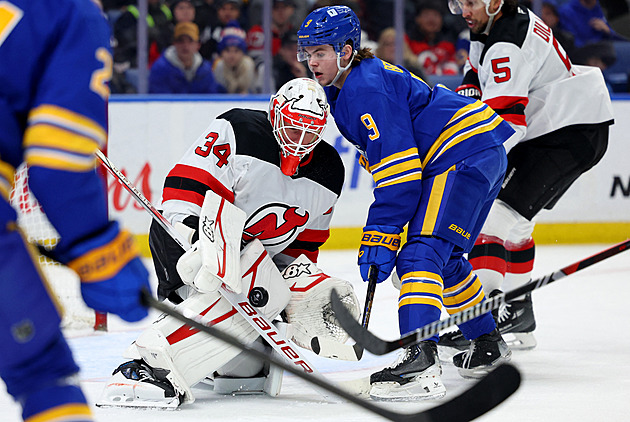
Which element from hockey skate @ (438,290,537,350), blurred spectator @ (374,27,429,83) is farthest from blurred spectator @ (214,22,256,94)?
hockey skate @ (438,290,537,350)

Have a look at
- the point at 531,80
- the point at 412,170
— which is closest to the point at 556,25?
the point at 531,80

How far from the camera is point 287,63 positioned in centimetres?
569

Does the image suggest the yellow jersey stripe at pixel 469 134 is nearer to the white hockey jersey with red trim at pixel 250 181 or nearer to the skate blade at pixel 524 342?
the white hockey jersey with red trim at pixel 250 181

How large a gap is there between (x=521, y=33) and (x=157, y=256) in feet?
4.99

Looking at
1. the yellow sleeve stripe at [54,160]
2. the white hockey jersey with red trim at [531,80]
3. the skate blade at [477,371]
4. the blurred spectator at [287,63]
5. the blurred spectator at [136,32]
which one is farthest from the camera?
the blurred spectator at [287,63]

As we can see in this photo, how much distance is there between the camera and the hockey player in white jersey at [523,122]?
3.33 meters

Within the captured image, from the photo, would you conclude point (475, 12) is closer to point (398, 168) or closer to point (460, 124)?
point (460, 124)

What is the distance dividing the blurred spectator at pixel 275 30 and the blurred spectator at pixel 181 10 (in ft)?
1.25

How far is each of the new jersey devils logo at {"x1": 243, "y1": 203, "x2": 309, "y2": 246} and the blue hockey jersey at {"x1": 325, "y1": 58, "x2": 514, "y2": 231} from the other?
22cm

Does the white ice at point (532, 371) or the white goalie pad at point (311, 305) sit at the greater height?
the white goalie pad at point (311, 305)

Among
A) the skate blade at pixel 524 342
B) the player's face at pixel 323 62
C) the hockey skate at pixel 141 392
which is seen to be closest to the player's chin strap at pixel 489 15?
the player's face at pixel 323 62

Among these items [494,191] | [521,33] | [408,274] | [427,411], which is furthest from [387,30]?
[427,411]

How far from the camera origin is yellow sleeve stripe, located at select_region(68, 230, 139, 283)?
1389 mm

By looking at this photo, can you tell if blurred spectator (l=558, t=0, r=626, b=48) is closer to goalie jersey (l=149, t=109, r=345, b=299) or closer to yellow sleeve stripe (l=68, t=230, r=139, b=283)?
goalie jersey (l=149, t=109, r=345, b=299)
